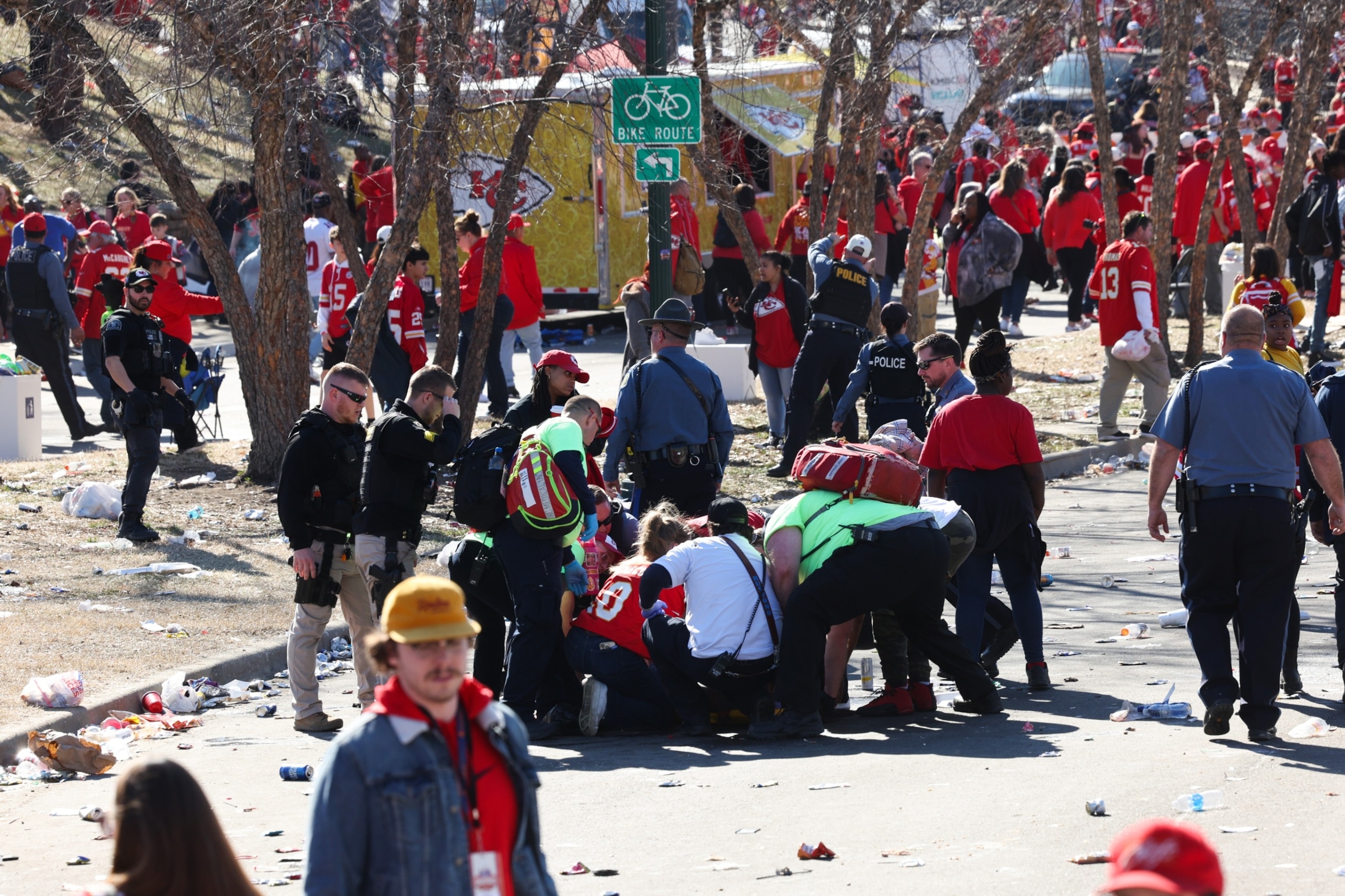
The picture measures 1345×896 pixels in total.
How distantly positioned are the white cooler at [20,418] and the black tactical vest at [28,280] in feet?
3.64

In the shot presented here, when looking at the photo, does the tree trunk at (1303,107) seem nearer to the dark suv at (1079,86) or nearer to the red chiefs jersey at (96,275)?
the red chiefs jersey at (96,275)

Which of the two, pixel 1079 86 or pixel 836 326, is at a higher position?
pixel 1079 86

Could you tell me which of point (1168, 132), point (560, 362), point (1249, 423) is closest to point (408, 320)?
point (560, 362)

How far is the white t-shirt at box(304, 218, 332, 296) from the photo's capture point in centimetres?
1944

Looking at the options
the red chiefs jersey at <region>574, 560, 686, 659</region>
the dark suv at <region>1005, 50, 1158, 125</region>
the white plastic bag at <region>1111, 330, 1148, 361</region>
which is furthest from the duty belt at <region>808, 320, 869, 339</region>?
the dark suv at <region>1005, 50, 1158, 125</region>

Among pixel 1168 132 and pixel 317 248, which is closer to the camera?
pixel 1168 132

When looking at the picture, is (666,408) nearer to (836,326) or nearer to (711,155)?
(836,326)

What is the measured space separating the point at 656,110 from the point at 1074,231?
36.5 ft

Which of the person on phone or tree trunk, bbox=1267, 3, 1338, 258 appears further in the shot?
the person on phone

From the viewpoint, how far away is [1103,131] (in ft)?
63.1

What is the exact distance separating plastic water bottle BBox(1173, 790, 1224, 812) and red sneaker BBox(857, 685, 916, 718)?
2.06 meters

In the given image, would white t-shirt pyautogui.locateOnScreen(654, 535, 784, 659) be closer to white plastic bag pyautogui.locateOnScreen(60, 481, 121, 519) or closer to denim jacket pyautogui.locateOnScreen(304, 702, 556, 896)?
denim jacket pyautogui.locateOnScreen(304, 702, 556, 896)

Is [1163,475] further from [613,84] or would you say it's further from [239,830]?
[613,84]

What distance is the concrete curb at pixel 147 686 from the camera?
7836mm
